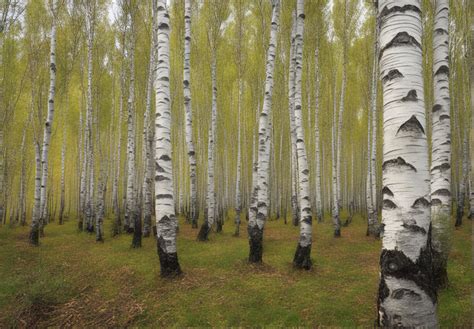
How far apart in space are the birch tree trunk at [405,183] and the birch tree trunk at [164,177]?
154 inches

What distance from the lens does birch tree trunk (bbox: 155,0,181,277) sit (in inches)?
206

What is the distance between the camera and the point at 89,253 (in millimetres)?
7891

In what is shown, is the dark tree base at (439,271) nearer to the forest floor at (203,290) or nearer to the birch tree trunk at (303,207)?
the forest floor at (203,290)

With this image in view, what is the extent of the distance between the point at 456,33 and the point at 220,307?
14.4 metres

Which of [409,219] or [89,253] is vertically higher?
[409,219]

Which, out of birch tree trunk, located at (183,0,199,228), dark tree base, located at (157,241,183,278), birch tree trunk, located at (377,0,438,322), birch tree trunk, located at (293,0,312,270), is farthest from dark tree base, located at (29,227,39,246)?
birch tree trunk, located at (377,0,438,322)

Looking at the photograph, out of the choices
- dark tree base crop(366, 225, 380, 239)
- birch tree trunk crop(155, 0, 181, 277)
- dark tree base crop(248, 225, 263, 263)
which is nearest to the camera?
birch tree trunk crop(155, 0, 181, 277)

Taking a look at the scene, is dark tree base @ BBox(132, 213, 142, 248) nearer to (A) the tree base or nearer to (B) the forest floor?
(B) the forest floor

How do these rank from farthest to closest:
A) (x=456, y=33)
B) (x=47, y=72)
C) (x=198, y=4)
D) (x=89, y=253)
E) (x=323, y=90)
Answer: (x=323, y=90) → (x=198, y=4) → (x=47, y=72) → (x=456, y=33) → (x=89, y=253)

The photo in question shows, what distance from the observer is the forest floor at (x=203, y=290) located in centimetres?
386

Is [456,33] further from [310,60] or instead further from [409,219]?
[409,219]

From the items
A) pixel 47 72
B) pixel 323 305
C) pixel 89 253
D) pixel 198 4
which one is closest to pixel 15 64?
pixel 47 72

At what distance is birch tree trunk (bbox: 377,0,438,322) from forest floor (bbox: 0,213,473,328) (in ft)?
5.85

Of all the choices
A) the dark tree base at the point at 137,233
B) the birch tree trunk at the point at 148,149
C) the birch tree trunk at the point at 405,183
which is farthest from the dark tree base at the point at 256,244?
the birch tree trunk at the point at 148,149
